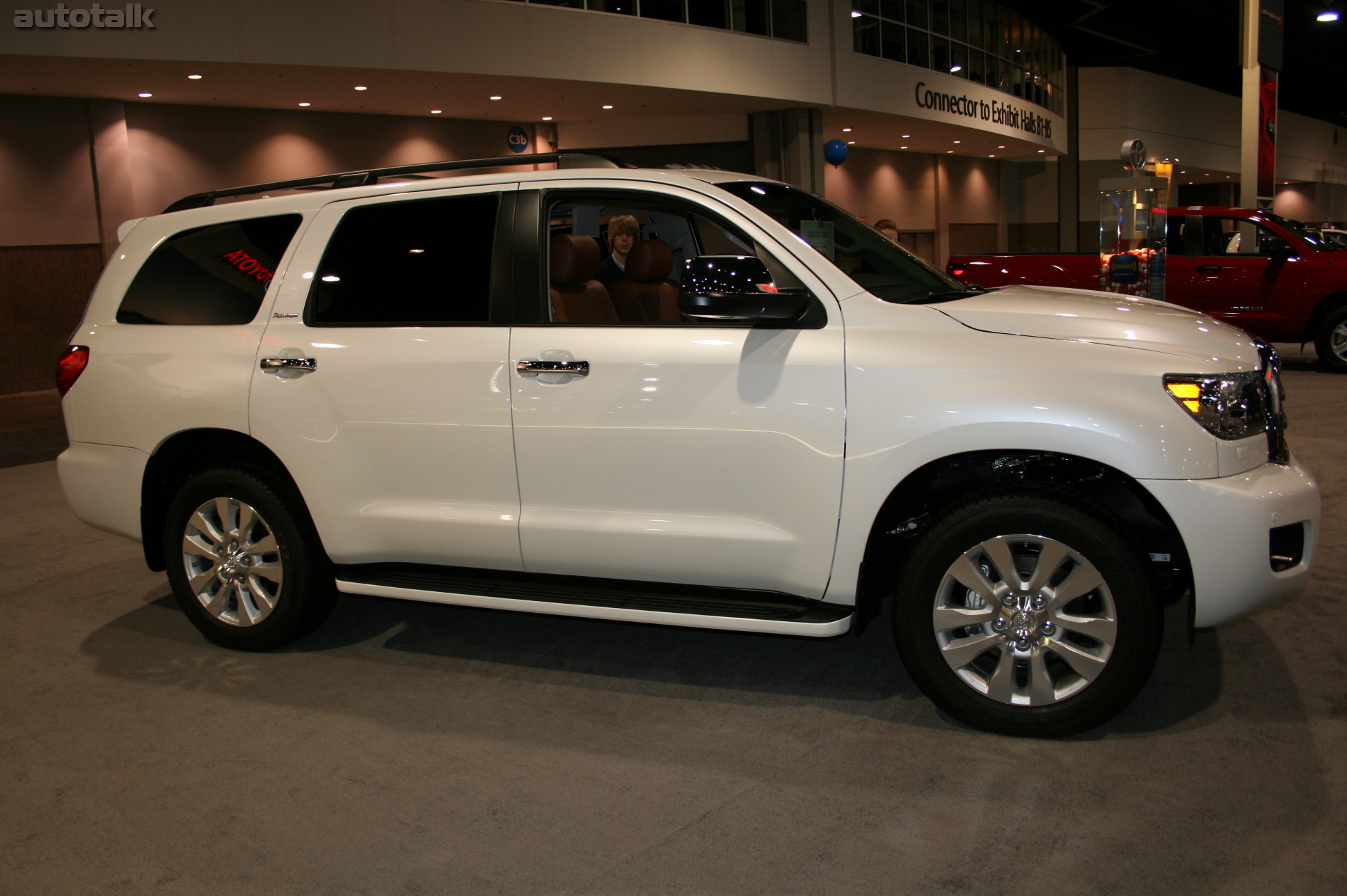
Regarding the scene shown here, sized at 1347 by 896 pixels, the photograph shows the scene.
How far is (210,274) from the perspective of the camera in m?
4.50

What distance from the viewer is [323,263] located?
167 inches

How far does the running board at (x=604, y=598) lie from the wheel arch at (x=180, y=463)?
615 millimetres

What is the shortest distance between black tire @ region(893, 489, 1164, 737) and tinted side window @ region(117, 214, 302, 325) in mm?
2867

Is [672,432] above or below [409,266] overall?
below

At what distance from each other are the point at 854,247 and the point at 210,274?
2691mm

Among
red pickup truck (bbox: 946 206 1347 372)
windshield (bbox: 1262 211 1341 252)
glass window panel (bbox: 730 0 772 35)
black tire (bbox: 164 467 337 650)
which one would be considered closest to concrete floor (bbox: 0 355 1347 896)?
black tire (bbox: 164 467 337 650)

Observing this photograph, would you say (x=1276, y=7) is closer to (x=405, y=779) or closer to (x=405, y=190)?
(x=405, y=190)

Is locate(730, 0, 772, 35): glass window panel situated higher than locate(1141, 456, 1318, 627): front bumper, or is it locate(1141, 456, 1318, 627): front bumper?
locate(730, 0, 772, 35): glass window panel

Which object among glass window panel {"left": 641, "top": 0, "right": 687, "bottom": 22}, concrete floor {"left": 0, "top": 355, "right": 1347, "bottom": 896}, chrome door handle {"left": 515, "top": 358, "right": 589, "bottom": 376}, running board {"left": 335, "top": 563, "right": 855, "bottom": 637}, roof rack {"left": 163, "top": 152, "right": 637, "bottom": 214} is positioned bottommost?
concrete floor {"left": 0, "top": 355, "right": 1347, "bottom": 896}

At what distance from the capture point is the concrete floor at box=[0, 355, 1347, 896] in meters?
2.75

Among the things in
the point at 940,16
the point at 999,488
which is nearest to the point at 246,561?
the point at 999,488

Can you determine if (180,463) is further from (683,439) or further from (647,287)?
(683,439)

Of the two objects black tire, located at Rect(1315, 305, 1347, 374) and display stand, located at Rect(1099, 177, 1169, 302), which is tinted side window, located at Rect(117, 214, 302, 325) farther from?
black tire, located at Rect(1315, 305, 1347, 374)

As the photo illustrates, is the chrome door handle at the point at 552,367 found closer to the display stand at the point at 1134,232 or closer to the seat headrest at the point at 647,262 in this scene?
the seat headrest at the point at 647,262
